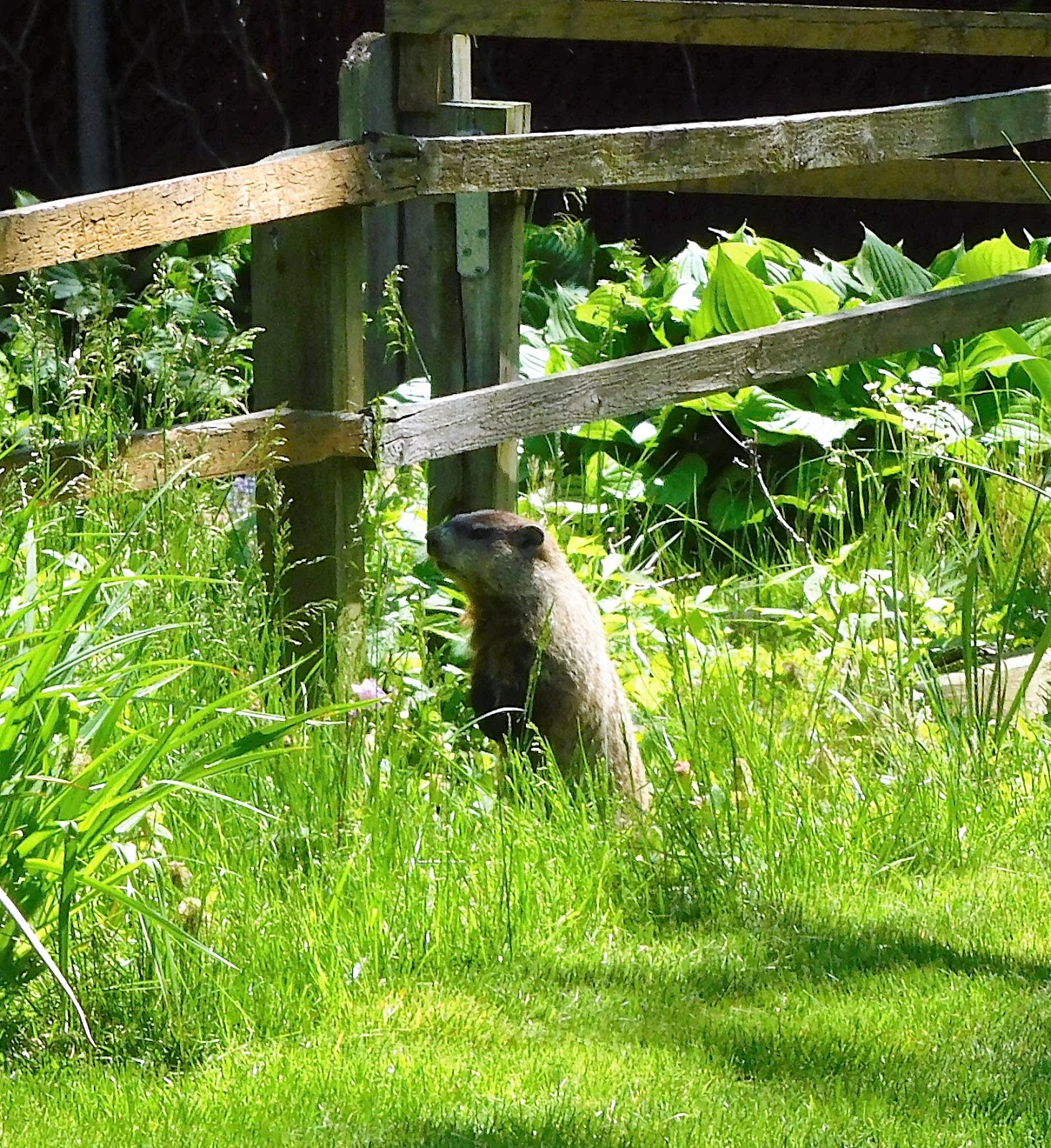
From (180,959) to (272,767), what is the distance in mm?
621

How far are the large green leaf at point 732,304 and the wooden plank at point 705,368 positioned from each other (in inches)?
48.1

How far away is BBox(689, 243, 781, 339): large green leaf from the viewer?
7207 millimetres

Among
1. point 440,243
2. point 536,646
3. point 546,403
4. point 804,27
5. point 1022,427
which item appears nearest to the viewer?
point 546,403

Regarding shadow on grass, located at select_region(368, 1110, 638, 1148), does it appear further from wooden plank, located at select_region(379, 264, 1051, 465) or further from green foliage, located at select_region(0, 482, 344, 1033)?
wooden plank, located at select_region(379, 264, 1051, 465)

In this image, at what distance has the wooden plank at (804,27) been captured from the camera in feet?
24.6

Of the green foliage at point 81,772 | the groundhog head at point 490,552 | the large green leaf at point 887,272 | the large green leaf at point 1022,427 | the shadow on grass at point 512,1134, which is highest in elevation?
the large green leaf at point 887,272

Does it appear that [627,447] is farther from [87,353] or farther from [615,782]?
[87,353]

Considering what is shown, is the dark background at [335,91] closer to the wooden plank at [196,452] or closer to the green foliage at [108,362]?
the green foliage at [108,362]

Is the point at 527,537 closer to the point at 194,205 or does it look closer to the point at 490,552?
the point at 490,552

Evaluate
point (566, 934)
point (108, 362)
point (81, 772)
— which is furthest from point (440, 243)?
point (81, 772)

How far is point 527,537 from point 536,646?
0.33 metres

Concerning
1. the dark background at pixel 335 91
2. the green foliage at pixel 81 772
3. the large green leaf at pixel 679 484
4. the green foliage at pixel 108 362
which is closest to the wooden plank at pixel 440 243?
the green foliage at pixel 108 362

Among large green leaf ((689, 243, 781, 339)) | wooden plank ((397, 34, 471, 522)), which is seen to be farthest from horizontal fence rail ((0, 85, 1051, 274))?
large green leaf ((689, 243, 781, 339))

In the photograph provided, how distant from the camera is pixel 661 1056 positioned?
3.25 m
